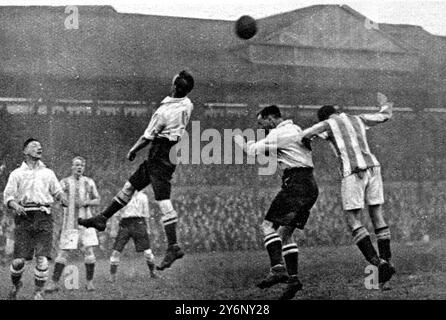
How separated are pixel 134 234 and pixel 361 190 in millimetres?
3358

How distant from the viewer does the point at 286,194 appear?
26.3ft

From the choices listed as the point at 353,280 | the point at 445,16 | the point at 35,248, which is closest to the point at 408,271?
the point at 353,280

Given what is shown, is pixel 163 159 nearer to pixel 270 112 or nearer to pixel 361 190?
pixel 270 112

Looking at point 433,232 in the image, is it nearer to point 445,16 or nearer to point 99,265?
point 445,16

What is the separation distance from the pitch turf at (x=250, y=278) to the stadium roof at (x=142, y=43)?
121 inches

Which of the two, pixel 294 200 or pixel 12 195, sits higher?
pixel 12 195

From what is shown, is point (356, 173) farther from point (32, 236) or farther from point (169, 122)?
point (32, 236)

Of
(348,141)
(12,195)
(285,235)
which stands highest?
(348,141)

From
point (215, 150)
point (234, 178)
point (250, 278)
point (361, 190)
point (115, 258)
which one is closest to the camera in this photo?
point (361, 190)

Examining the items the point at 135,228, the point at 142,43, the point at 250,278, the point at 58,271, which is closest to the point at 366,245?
the point at 250,278

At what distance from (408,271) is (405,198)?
3308 mm

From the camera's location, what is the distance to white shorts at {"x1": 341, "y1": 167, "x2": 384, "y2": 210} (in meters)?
8.15

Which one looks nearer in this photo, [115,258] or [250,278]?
[250,278]

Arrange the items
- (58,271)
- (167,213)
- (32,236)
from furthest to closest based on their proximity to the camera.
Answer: (58,271)
(32,236)
(167,213)
